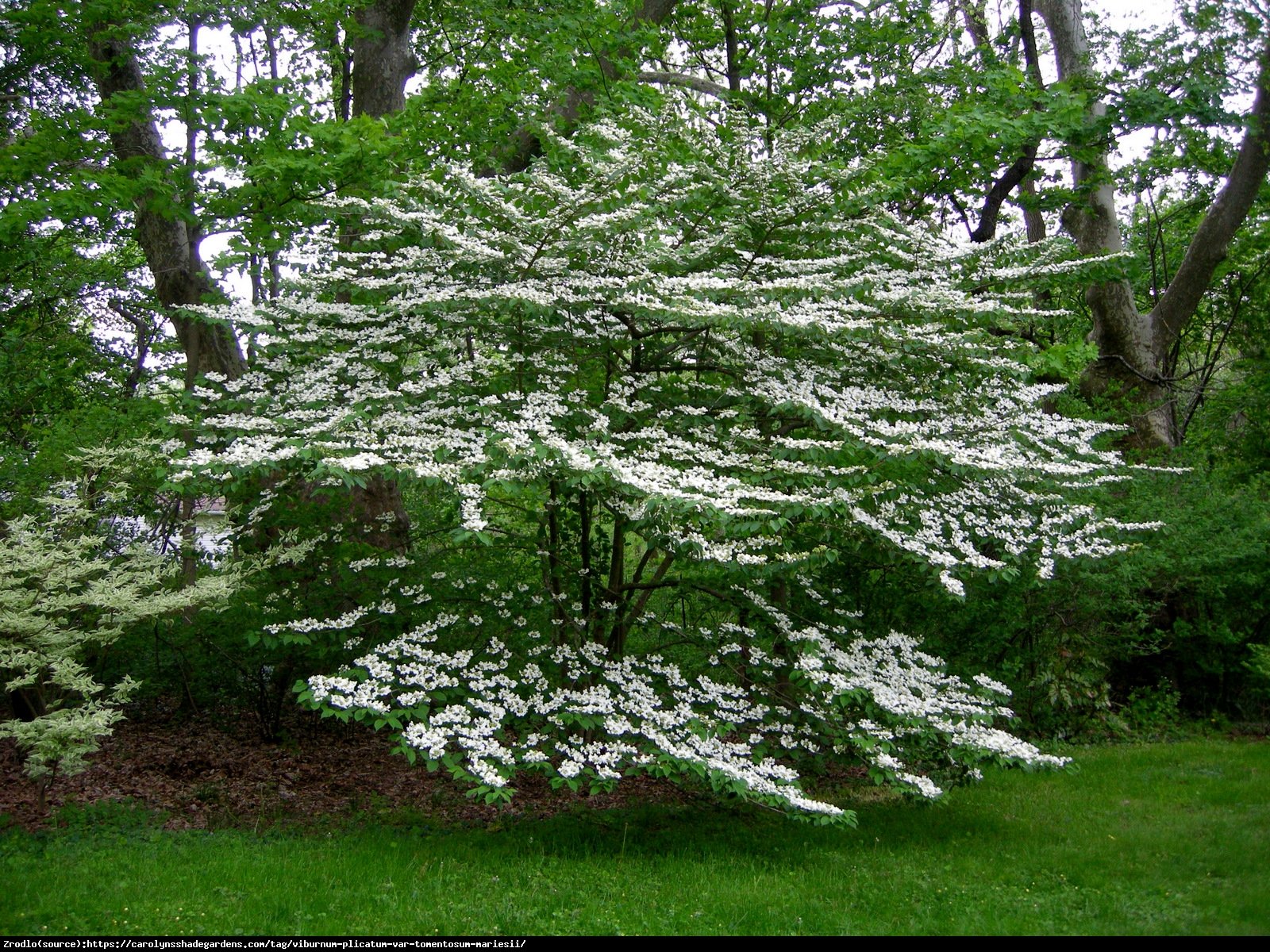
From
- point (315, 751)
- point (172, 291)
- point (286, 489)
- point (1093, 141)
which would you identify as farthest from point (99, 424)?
point (1093, 141)

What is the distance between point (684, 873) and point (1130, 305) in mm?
9777

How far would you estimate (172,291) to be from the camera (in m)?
7.75

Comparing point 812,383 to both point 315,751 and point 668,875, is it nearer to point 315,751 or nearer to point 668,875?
point 668,875

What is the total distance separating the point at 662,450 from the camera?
18.0ft

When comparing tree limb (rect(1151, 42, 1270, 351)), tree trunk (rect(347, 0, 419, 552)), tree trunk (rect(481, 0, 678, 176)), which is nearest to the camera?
tree trunk (rect(347, 0, 419, 552))

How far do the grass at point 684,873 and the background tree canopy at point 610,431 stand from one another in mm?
518

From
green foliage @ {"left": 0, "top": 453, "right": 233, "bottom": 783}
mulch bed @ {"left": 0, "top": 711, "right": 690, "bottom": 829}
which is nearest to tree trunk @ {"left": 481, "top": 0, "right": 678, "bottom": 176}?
green foliage @ {"left": 0, "top": 453, "right": 233, "bottom": 783}

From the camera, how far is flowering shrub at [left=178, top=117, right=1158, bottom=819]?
16.4 feet

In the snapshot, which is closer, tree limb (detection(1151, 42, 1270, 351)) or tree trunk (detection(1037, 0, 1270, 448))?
tree limb (detection(1151, 42, 1270, 351))

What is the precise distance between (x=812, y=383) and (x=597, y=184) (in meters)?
1.85

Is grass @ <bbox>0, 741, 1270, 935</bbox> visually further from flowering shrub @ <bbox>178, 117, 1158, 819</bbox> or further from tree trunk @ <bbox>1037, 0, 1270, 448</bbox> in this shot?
tree trunk @ <bbox>1037, 0, 1270, 448</bbox>

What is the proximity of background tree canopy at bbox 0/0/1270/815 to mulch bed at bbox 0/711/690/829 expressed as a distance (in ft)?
1.57

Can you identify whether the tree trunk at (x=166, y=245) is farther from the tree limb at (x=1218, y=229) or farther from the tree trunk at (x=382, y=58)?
the tree limb at (x=1218, y=229)

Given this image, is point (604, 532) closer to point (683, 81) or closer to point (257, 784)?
point (257, 784)
